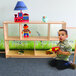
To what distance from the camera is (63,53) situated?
2412mm

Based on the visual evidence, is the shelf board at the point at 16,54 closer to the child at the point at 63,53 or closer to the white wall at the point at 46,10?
the child at the point at 63,53

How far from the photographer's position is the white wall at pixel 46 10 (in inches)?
116

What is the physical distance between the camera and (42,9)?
2.98 metres

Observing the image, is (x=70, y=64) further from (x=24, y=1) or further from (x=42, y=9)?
(x=24, y=1)

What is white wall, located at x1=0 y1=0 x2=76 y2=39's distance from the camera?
294 cm

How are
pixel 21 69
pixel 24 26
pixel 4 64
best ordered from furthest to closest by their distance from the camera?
pixel 24 26 → pixel 4 64 → pixel 21 69

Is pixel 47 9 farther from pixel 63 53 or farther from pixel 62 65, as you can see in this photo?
pixel 62 65

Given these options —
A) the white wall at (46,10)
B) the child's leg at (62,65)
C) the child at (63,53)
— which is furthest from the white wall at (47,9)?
the child's leg at (62,65)

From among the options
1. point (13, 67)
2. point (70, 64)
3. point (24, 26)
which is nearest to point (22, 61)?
point (13, 67)

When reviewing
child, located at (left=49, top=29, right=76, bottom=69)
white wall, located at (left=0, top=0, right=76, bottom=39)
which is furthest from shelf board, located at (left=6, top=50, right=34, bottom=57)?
white wall, located at (left=0, top=0, right=76, bottom=39)

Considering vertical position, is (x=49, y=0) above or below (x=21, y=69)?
above

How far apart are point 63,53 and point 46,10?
109 centimetres

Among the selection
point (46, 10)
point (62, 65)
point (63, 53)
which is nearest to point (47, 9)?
point (46, 10)

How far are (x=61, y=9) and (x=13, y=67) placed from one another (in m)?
1.62
